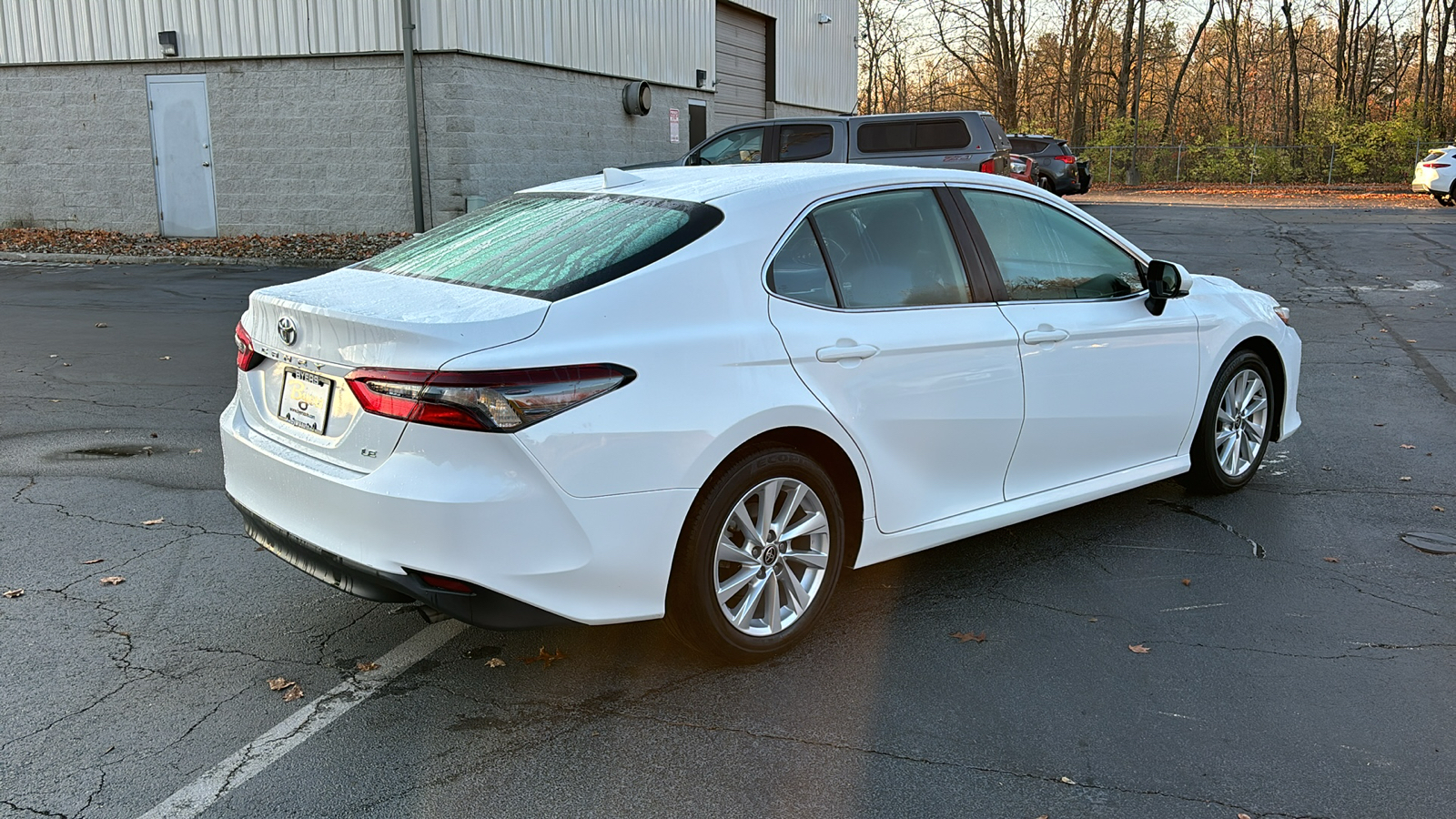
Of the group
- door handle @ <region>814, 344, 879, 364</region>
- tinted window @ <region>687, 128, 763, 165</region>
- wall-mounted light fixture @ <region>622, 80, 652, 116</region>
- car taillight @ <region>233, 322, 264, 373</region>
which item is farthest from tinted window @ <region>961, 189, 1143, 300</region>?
wall-mounted light fixture @ <region>622, 80, 652, 116</region>

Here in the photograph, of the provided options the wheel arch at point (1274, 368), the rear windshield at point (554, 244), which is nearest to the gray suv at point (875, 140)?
the wheel arch at point (1274, 368)

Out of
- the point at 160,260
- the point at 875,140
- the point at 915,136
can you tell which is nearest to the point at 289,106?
the point at 160,260

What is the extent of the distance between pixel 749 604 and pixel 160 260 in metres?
15.1

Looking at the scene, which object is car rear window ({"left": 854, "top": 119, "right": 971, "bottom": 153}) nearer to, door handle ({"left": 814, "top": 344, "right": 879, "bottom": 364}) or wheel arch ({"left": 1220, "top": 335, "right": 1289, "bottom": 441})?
wheel arch ({"left": 1220, "top": 335, "right": 1289, "bottom": 441})

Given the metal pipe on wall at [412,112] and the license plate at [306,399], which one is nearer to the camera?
the license plate at [306,399]

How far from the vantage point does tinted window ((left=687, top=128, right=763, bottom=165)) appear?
1705 cm

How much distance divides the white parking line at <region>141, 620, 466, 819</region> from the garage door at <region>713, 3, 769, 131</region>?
21.9m

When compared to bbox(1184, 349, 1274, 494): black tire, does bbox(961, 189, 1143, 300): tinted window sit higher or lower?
higher

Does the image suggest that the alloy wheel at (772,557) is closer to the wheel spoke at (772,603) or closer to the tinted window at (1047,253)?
the wheel spoke at (772,603)

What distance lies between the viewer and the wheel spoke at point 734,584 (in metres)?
3.66

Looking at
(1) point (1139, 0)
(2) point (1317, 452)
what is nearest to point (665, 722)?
(2) point (1317, 452)

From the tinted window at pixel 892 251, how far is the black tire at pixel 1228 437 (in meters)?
1.82

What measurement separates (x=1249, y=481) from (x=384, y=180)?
1454cm

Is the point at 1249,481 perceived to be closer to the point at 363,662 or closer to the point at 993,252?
the point at 993,252
